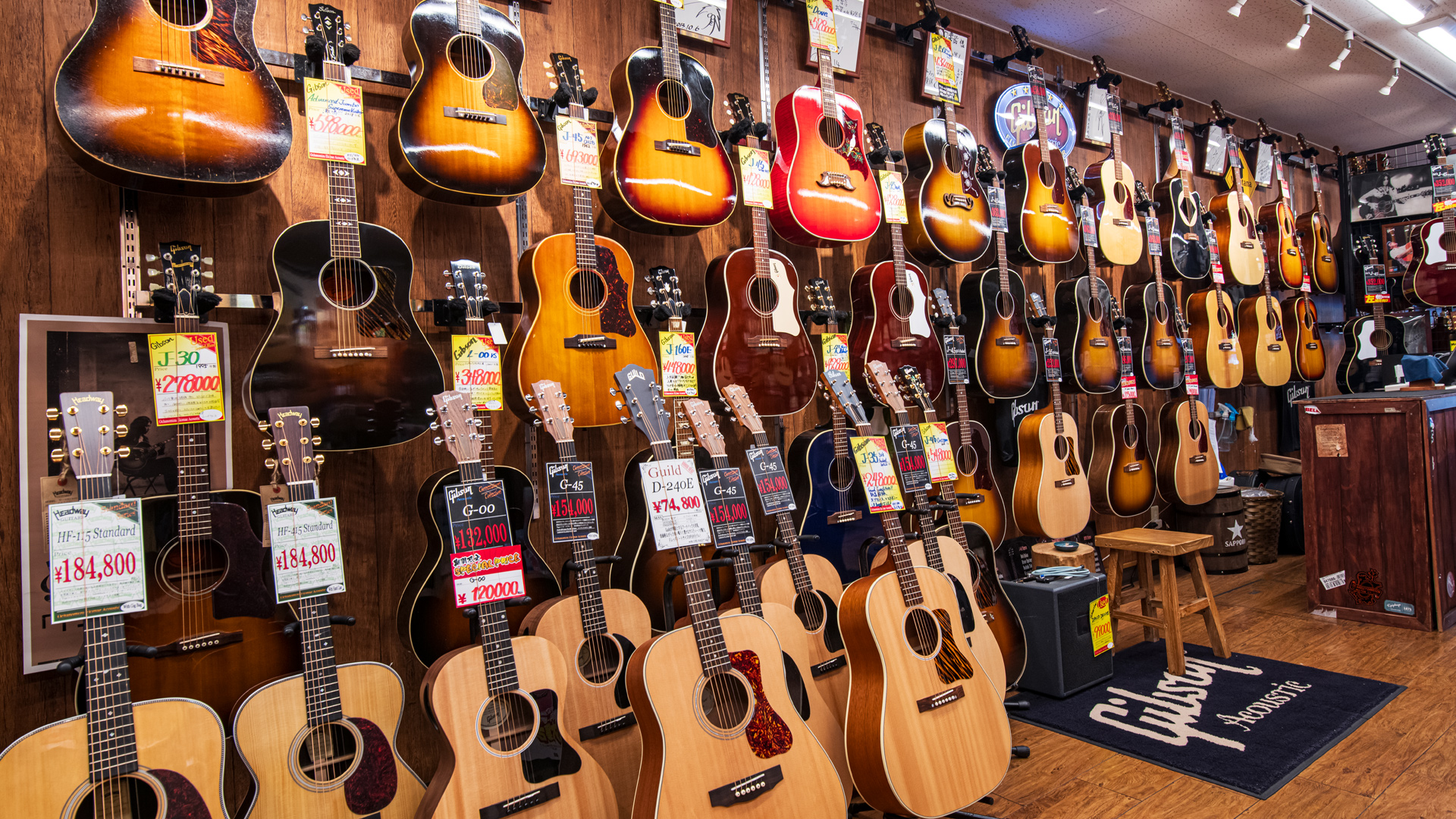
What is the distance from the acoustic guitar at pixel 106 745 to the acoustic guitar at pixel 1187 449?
4.13 meters

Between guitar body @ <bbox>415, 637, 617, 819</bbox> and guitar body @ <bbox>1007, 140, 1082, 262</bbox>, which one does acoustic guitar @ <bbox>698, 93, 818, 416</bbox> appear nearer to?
guitar body @ <bbox>415, 637, 617, 819</bbox>

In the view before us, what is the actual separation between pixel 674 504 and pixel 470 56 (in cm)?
132

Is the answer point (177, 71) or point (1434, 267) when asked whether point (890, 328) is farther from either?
point (1434, 267)

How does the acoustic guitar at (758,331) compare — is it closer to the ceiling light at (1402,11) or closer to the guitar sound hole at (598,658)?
the guitar sound hole at (598,658)

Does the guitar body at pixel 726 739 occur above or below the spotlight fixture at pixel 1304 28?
below

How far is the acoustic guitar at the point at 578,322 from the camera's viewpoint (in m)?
2.18

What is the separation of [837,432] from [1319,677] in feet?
6.45

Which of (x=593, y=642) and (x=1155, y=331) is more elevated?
(x=1155, y=331)

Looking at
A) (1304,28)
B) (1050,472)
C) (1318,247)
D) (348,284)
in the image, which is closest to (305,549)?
(348,284)

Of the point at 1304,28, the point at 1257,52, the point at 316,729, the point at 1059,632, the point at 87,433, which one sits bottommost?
the point at 1059,632

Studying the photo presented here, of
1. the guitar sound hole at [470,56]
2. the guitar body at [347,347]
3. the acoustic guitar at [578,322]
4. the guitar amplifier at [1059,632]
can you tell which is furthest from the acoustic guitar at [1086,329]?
the guitar body at [347,347]

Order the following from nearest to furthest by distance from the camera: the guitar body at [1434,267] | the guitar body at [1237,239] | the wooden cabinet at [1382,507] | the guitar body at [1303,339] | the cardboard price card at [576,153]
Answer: the cardboard price card at [576,153] → the wooden cabinet at [1382,507] → the guitar body at [1237,239] → the guitar body at [1303,339] → the guitar body at [1434,267]

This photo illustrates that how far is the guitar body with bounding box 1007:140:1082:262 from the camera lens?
356 centimetres

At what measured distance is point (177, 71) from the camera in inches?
69.7
